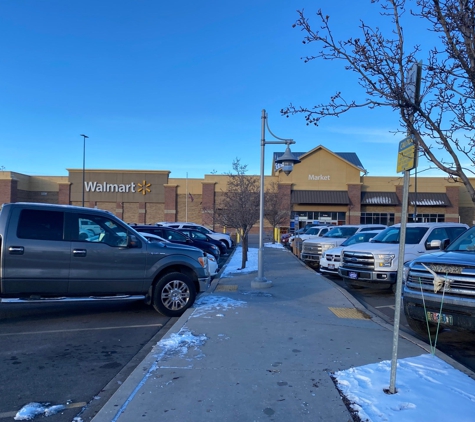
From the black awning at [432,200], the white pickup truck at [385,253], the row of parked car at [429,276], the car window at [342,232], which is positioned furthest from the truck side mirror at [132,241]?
the black awning at [432,200]

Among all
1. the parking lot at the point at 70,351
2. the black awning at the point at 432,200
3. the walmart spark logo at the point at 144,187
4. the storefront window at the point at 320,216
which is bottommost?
the parking lot at the point at 70,351

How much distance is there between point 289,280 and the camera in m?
13.3

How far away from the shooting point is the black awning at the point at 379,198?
5241 centimetres

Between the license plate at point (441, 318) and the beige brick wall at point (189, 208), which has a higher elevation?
the beige brick wall at point (189, 208)

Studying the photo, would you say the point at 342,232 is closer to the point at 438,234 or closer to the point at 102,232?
the point at 438,234

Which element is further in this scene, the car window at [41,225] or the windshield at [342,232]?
the windshield at [342,232]

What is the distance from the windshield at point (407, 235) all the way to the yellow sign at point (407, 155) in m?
7.86

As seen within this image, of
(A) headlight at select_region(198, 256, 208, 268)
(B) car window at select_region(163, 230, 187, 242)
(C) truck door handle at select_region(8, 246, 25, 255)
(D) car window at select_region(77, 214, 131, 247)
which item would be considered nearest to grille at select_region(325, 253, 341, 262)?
(B) car window at select_region(163, 230, 187, 242)

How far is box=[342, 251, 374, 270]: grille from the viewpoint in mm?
11328

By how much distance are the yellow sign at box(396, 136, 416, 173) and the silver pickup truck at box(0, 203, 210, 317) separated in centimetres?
513

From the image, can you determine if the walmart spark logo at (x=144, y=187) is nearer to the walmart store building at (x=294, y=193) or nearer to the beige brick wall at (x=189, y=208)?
the walmart store building at (x=294, y=193)

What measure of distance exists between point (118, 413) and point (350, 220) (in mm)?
50929

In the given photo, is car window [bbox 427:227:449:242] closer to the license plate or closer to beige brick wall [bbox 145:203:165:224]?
the license plate

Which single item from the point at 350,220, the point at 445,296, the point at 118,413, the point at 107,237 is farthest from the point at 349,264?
the point at 350,220
